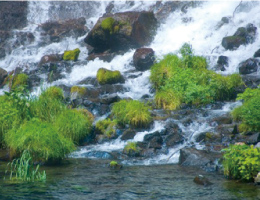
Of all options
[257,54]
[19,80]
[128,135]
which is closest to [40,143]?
[128,135]

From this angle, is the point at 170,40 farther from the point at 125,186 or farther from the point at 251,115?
the point at 125,186

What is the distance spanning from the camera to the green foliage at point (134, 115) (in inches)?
541

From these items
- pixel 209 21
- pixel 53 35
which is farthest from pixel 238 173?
pixel 53 35

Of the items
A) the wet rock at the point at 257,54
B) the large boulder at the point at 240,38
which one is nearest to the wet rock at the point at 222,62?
the wet rock at the point at 257,54

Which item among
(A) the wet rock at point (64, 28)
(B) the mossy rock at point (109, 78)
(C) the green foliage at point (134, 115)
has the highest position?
(A) the wet rock at point (64, 28)

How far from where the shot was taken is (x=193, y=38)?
83.1 ft

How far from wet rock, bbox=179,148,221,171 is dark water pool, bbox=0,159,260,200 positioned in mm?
412

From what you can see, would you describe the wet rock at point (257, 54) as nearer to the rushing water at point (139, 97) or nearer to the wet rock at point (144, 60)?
the rushing water at point (139, 97)

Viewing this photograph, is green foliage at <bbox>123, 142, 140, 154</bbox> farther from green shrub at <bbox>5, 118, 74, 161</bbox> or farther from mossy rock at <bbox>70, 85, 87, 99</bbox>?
mossy rock at <bbox>70, 85, 87, 99</bbox>

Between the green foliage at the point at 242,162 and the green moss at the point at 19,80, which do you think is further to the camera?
the green moss at the point at 19,80

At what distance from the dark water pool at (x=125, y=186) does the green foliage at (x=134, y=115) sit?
12.6ft

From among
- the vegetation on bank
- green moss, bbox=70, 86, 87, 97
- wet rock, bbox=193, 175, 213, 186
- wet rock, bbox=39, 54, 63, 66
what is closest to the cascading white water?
wet rock, bbox=39, 54, 63, 66

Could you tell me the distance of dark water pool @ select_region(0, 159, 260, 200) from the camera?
7.36 metres

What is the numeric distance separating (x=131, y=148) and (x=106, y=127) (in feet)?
8.00
